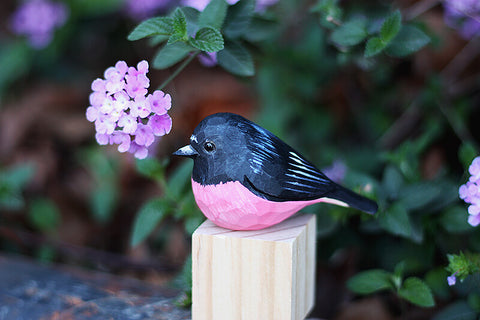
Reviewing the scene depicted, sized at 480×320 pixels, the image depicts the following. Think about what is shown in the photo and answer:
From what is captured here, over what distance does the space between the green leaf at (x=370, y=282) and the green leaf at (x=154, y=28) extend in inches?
31.6

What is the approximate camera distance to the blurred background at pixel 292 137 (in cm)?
151

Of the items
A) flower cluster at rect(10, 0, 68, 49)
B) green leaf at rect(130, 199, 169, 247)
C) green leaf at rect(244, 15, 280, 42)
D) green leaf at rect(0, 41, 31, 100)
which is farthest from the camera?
green leaf at rect(0, 41, 31, 100)

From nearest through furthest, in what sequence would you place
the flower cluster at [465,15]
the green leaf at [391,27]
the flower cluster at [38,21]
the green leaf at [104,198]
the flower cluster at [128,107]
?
the flower cluster at [128,107], the green leaf at [391,27], the flower cluster at [465,15], the green leaf at [104,198], the flower cluster at [38,21]

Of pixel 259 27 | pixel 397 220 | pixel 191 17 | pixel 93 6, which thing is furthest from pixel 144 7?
pixel 397 220

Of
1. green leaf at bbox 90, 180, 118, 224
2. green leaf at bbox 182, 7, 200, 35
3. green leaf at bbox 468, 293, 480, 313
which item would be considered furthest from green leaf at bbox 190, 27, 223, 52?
green leaf at bbox 90, 180, 118, 224

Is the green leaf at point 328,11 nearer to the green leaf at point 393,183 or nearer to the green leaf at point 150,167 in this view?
the green leaf at point 393,183

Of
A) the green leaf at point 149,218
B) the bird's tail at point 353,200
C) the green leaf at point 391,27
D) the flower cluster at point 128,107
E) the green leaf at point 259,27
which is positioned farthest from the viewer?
the green leaf at point 259,27

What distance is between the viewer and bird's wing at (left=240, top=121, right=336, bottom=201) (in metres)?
1.13

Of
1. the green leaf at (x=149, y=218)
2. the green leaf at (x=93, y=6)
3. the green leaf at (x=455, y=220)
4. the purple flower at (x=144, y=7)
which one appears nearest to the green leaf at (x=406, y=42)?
the green leaf at (x=455, y=220)

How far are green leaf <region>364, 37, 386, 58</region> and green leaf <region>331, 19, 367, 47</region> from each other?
0.18 feet

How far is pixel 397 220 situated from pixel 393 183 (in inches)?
6.5

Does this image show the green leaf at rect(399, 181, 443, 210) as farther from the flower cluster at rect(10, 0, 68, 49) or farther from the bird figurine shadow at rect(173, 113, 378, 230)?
the flower cluster at rect(10, 0, 68, 49)

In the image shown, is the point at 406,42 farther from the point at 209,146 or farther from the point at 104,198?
the point at 104,198

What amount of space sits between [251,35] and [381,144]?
875mm
